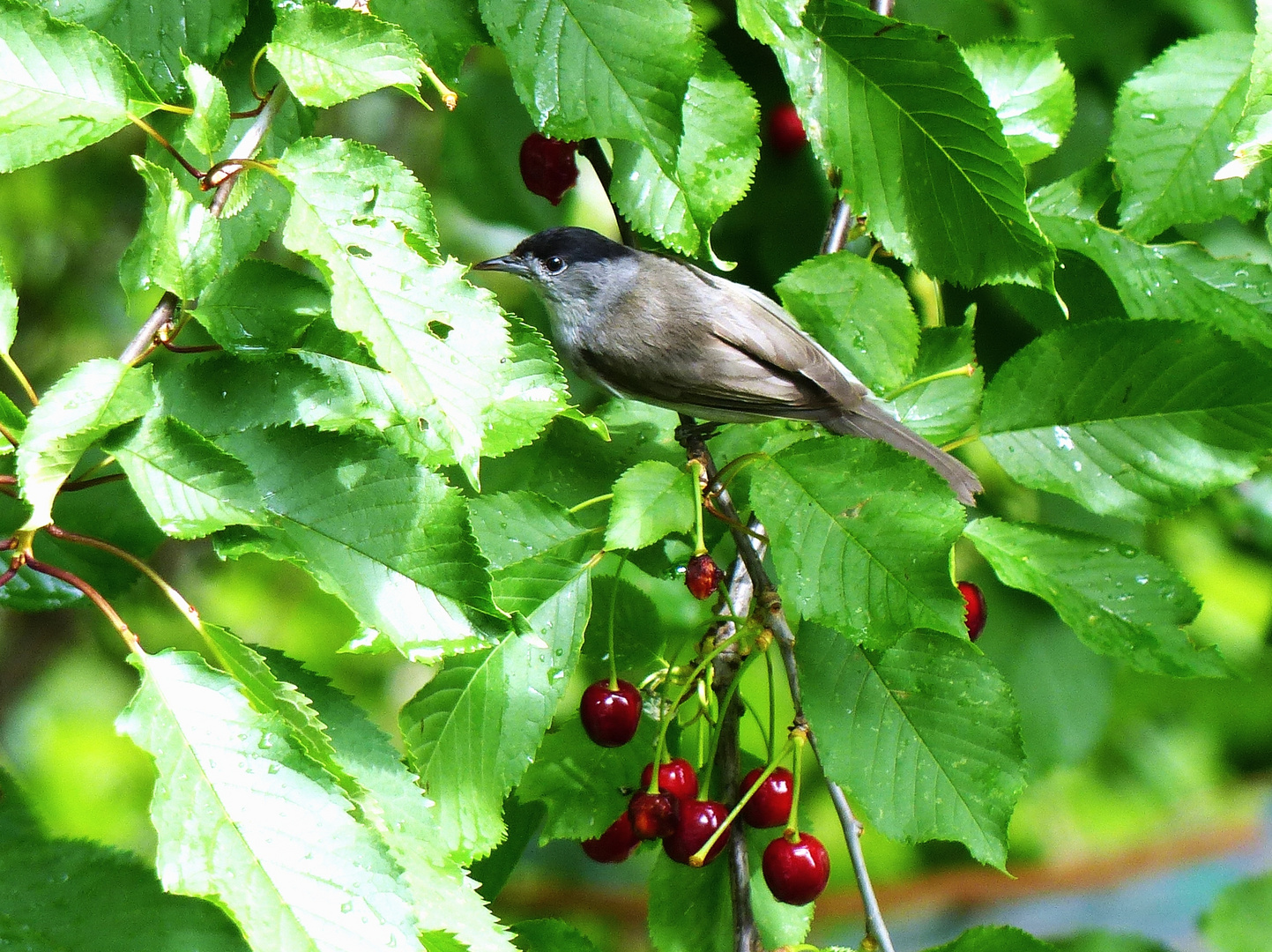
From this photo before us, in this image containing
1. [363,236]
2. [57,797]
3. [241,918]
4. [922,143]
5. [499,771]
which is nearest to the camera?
[241,918]

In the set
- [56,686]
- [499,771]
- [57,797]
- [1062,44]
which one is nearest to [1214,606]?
[1062,44]

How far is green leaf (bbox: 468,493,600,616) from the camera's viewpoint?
62.4 inches

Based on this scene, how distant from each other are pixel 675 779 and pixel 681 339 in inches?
49.9

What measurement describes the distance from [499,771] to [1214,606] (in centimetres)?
391

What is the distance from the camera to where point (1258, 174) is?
183cm

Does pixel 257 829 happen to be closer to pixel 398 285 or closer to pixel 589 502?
pixel 398 285

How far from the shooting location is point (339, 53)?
4.51 ft

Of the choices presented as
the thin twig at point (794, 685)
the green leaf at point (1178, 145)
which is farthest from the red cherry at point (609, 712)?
the green leaf at point (1178, 145)

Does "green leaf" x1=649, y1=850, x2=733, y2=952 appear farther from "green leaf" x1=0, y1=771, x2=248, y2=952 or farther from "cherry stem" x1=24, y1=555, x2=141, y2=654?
"cherry stem" x1=24, y1=555, x2=141, y2=654

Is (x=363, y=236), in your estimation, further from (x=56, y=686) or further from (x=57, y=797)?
(x=56, y=686)

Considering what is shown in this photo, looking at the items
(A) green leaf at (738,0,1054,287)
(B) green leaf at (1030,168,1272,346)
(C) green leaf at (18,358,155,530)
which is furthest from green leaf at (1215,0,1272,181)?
(C) green leaf at (18,358,155,530)

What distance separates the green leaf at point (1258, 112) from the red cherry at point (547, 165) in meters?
1.10

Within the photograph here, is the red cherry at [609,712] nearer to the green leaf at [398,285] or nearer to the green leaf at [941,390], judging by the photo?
the green leaf at [398,285]

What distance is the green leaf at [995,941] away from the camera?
1526 mm
